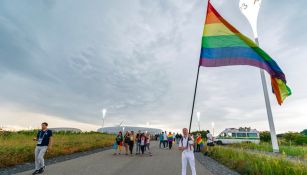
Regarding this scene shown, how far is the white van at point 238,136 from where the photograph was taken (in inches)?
1262

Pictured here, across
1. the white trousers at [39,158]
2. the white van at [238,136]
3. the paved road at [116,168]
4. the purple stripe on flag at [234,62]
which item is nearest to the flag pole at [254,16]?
the paved road at [116,168]

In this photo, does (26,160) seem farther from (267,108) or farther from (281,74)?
(267,108)

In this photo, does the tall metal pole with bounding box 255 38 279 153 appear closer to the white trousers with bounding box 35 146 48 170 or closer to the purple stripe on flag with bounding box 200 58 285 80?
the purple stripe on flag with bounding box 200 58 285 80

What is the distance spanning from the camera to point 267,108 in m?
18.1

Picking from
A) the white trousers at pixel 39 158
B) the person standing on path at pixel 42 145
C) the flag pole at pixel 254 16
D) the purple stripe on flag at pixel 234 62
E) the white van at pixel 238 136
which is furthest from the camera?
the white van at pixel 238 136

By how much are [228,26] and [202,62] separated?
2126 millimetres

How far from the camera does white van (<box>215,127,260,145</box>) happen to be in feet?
105

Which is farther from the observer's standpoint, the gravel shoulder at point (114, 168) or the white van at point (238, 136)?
the white van at point (238, 136)

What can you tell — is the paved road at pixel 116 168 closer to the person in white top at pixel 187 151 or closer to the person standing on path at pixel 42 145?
the person standing on path at pixel 42 145

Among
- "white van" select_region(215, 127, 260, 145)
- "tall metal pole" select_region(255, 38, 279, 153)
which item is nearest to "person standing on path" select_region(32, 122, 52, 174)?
"tall metal pole" select_region(255, 38, 279, 153)

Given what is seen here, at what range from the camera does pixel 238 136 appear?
32.4 m

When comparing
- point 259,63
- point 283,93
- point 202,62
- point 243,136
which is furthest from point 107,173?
point 243,136

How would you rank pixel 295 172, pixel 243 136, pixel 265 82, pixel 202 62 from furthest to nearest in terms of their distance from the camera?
pixel 243 136
pixel 265 82
pixel 202 62
pixel 295 172

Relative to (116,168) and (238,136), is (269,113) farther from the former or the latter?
(238,136)
